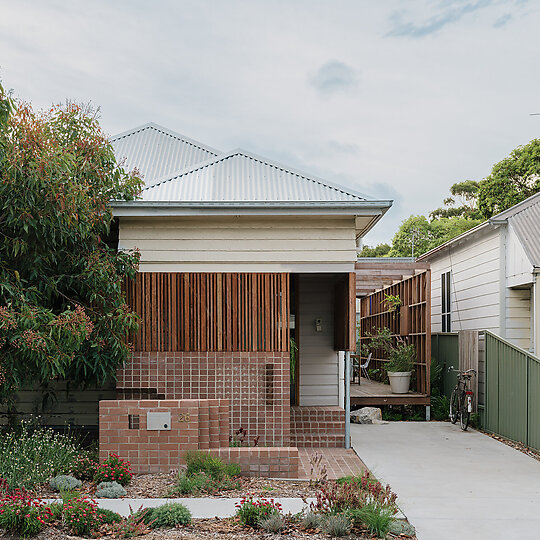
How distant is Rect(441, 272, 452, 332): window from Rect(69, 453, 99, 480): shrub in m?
10.4

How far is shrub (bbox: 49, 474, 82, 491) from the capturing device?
23.4ft

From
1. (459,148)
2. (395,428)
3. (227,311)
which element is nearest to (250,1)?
(227,311)

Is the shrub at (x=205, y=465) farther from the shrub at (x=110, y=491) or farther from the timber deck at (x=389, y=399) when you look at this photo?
the timber deck at (x=389, y=399)

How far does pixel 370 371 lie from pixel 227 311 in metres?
10.1

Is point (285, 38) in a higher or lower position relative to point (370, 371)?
higher

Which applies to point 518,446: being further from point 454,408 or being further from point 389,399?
point 389,399

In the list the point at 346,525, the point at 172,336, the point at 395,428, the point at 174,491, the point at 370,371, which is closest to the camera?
the point at 346,525

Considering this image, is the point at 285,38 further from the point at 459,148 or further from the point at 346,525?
the point at 459,148

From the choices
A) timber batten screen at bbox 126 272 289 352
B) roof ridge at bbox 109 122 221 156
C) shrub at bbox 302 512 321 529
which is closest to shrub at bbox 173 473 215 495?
shrub at bbox 302 512 321 529

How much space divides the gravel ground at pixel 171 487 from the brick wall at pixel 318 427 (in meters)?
2.86

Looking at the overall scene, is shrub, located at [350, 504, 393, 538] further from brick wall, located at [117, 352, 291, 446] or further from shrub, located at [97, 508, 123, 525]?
brick wall, located at [117, 352, 291, 446]

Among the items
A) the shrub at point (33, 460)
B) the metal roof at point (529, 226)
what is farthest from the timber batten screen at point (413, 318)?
the shrub at point (33, 460)

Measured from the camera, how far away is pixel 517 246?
39.1 feet

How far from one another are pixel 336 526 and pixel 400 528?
2.09 feet
